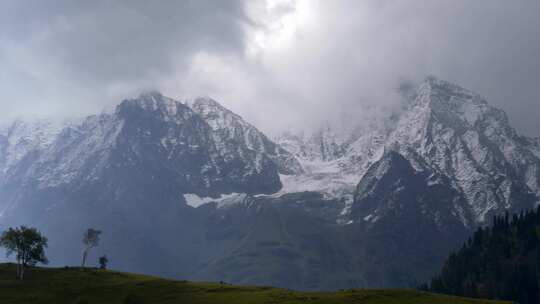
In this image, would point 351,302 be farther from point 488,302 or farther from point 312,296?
point 488,302

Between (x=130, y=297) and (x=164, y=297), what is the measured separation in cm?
838

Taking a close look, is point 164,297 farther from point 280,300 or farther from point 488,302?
point 488,302

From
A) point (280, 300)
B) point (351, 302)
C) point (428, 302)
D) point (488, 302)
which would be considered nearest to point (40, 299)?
point (280, 300)

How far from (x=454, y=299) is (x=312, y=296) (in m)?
33.1

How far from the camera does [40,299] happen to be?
191 meters

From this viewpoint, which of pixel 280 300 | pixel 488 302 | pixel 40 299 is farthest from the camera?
pixel 40 299

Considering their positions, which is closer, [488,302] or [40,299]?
[488,302]

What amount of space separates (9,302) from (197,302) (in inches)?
1766

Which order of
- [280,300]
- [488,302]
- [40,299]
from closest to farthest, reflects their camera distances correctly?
[488,302]
[280,300]
[40,299]

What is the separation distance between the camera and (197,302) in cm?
18762

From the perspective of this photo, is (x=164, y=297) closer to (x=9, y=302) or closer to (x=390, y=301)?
(x=9, y=302)

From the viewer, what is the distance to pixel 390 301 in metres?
172

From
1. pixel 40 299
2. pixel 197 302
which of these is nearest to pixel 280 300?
pixel 197 302

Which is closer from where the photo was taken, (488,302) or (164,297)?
(488,302)
